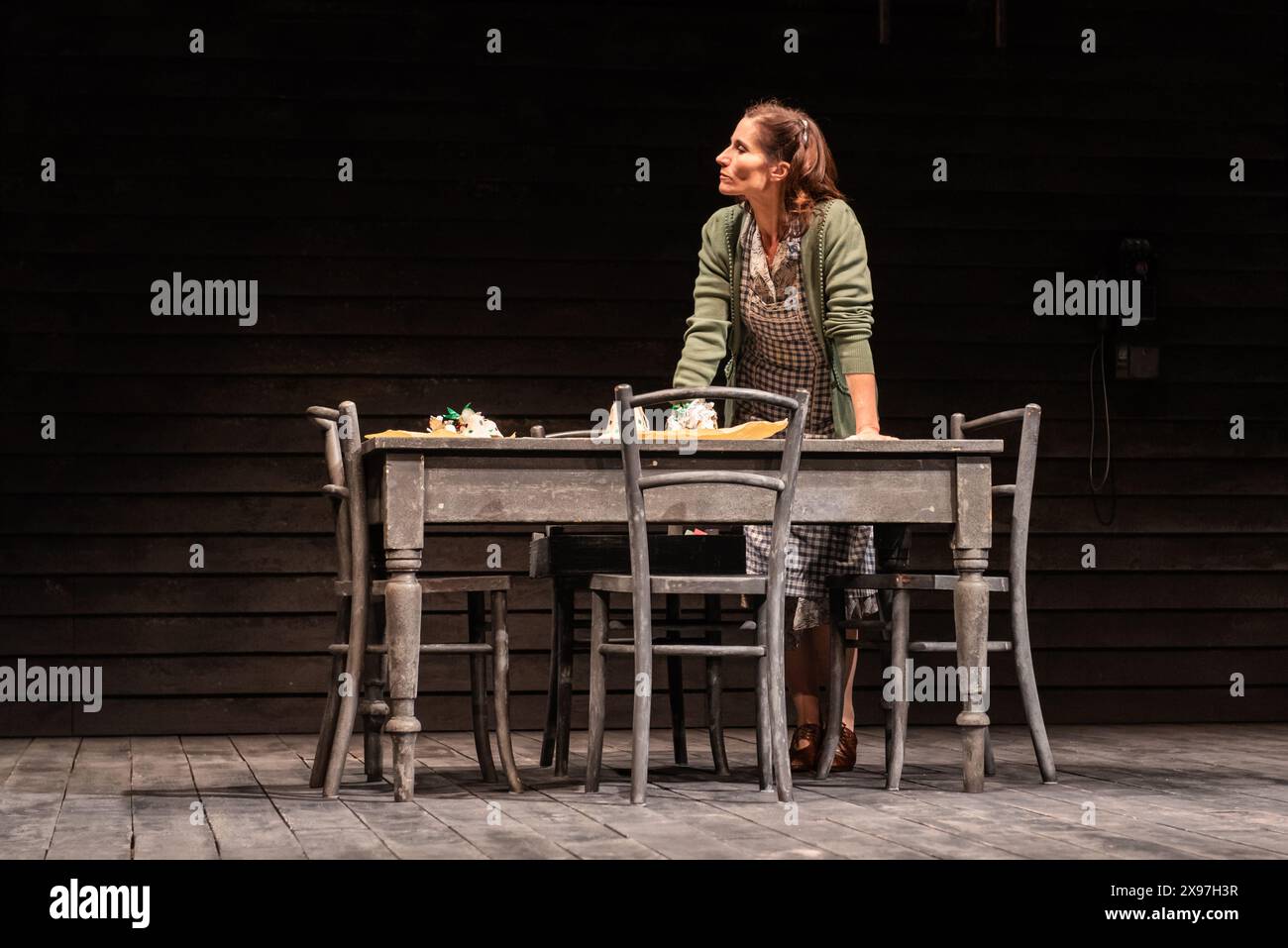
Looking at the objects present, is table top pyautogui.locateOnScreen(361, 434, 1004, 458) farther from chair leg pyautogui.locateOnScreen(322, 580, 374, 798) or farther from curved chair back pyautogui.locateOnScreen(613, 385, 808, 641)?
chair leg pyautogui.locateOnScreen(322, 580, 374, 798)

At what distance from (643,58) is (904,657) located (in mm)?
3138

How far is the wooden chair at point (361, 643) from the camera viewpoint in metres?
4.20

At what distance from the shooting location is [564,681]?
186 inches

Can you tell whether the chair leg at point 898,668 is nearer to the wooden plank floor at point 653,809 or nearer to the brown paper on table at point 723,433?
the wooden plank floor at point 653,809

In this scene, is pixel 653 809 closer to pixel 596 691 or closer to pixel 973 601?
pixel 596 691

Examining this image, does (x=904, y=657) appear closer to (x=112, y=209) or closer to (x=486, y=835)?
(x=486, y=835)

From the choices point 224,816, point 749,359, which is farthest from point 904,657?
point 224,816

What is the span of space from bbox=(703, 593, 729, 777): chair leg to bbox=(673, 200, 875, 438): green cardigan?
1.97 feet

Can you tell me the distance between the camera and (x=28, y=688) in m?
6.08

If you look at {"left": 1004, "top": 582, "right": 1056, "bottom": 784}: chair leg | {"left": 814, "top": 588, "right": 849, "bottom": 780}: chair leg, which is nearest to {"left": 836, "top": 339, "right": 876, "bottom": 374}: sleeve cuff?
{"left": 814, "top": 588, "right": 849, "bottom": 780}: chair leg

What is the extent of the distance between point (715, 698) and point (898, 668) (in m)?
0.75
